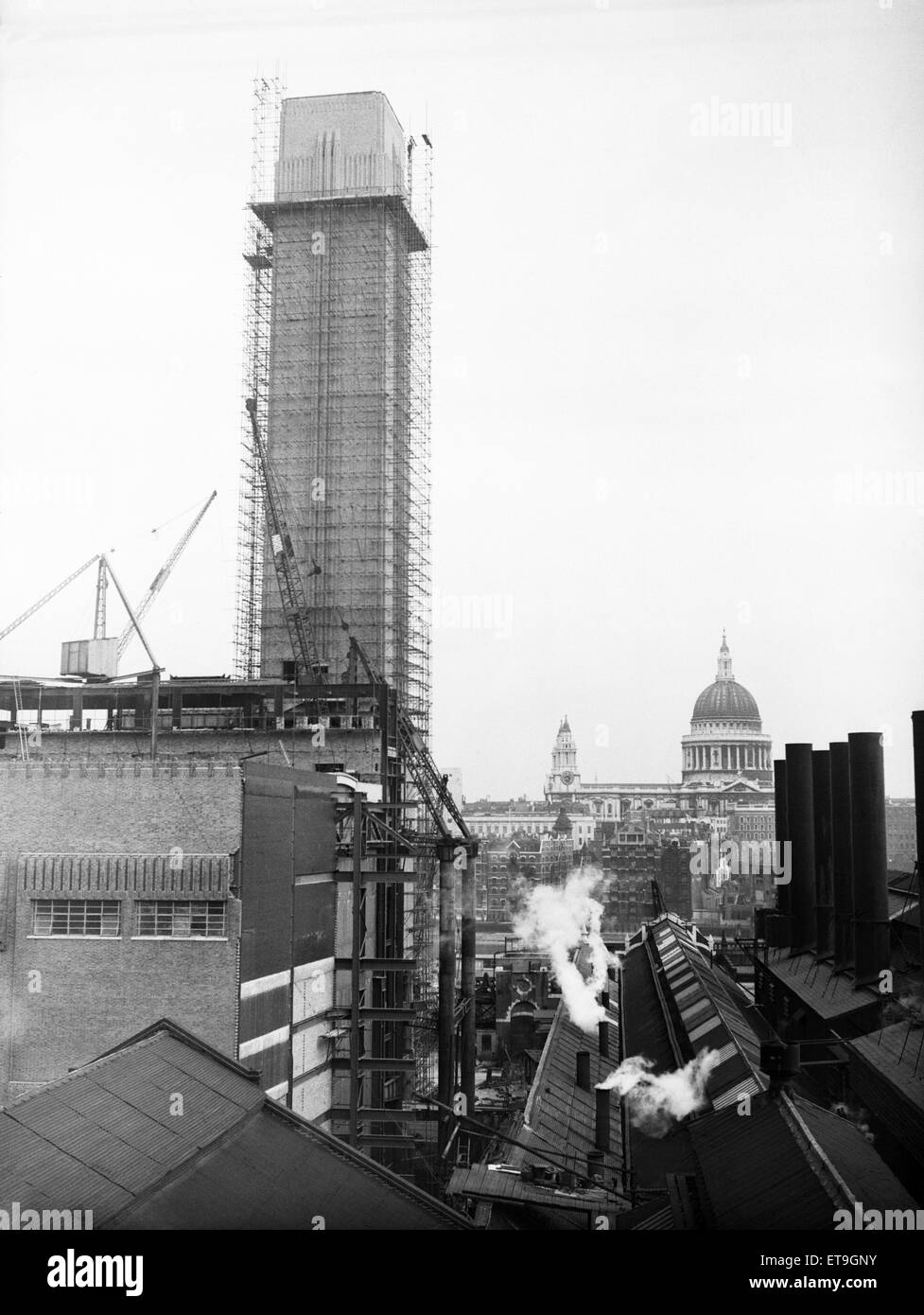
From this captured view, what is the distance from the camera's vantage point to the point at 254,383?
5747cm

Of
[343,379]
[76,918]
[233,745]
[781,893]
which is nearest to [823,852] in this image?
[781,893]

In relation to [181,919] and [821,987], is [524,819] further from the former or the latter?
[181,919]

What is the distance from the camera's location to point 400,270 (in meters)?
58.0

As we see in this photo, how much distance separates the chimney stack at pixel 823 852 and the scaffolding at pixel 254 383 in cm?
2774

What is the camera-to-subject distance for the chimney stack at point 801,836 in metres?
41.2

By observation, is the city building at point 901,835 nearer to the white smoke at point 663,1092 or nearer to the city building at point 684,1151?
the city building at point 684,1151

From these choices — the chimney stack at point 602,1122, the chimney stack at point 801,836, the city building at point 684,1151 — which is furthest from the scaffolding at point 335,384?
the chimney stack at point 602,1122

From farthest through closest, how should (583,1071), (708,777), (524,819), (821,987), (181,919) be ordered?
1. (708,777)
2. (524,819)
3. (821,987)
4. (583,1071)
5. (181,919)

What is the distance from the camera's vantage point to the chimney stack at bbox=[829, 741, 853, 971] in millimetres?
32812

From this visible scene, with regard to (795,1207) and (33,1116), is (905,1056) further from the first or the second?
(33,1116)

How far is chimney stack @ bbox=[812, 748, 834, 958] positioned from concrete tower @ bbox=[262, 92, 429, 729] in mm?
22674

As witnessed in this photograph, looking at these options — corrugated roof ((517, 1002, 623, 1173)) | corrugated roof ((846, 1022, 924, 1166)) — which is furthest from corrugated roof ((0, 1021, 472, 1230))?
corrugated roof ((846, 1022, 924, 1166))

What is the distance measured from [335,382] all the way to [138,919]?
38927mm

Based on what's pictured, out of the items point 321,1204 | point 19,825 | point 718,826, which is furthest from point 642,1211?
point 718,826
